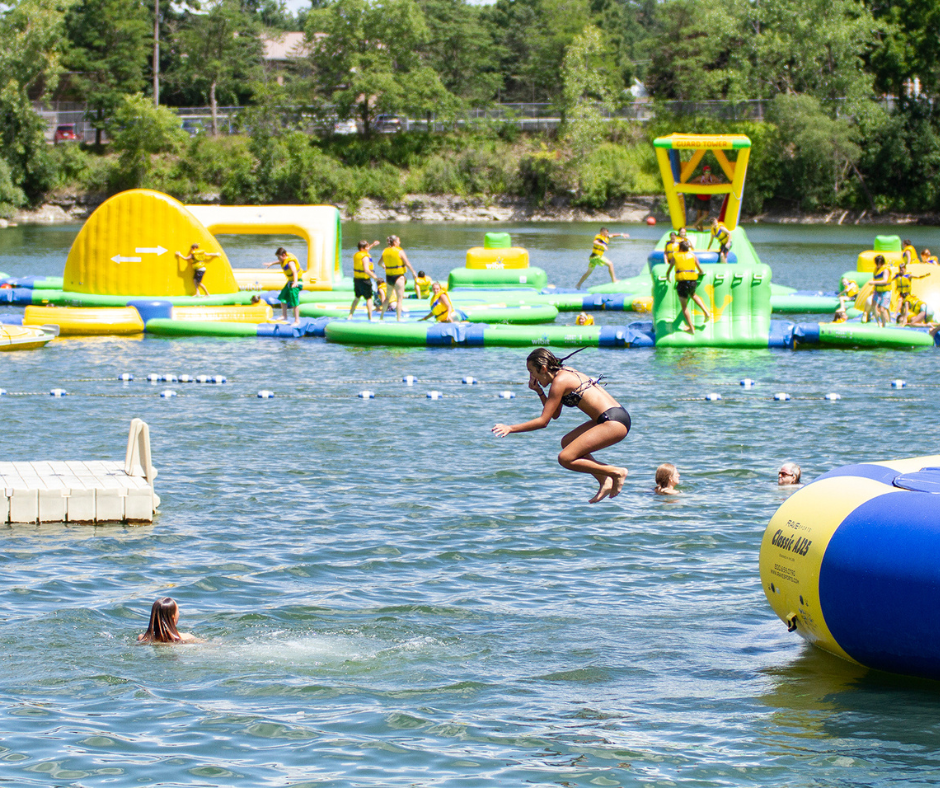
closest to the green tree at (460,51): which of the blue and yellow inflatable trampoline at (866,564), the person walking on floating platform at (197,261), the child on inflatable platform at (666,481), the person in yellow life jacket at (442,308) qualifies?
the person walking on floating platform at (197,261)

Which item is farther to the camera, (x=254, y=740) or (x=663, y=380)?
(x=663, y=380)

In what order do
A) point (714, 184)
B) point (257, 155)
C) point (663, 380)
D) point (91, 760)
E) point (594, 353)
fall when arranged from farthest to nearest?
point (257, 155)
point (714, 184)
point (594, 353)
point (663, 380)
point (91, 760)

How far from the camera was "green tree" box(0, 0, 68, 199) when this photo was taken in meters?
62.0

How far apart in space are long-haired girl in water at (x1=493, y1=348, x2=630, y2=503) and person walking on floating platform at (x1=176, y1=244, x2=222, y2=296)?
1741 cm

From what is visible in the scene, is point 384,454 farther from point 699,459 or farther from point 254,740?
point 254,740

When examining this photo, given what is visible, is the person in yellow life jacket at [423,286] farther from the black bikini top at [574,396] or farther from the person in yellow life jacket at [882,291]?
the black bikini top at [574,396]

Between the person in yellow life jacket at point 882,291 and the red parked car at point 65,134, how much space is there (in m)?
58.4

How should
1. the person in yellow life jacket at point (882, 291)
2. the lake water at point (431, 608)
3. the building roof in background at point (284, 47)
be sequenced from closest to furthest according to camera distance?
the lake water at point (431, 608), the person in yellow life jacket at point (882, 291), the building roof in background at point (284, 47)

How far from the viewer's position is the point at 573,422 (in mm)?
15898

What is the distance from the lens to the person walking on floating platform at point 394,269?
21984 mm

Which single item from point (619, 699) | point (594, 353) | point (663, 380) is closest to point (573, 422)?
point (663, 380)

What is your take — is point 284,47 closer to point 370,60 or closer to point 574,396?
point 370,60

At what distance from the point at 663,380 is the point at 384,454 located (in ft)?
19.9

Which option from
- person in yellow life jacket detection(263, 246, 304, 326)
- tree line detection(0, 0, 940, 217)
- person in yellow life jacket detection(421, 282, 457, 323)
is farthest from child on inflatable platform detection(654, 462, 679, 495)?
tree line detection(0, 0, 940, 217)
